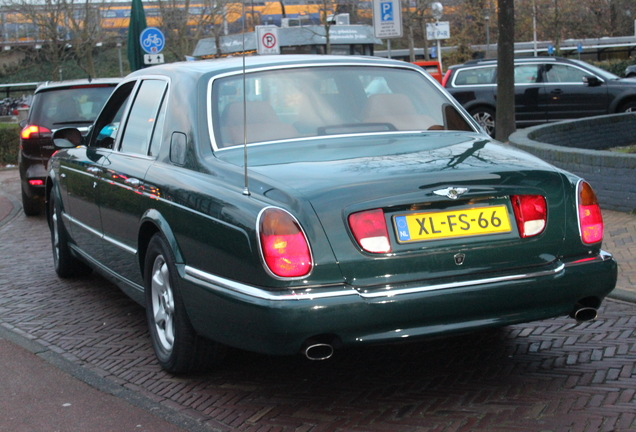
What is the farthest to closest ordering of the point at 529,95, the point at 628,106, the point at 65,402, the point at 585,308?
the point at 529,95 < the point at 628,106 < the point at 65,402 < the point at 585,308

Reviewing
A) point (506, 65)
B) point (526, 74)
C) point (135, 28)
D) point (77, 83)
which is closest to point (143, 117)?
point (77, 83)

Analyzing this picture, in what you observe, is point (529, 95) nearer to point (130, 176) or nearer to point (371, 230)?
point (130, 176)

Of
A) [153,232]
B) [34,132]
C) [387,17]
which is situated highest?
[387,17]

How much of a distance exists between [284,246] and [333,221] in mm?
215

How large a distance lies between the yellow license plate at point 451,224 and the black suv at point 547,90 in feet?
48.6

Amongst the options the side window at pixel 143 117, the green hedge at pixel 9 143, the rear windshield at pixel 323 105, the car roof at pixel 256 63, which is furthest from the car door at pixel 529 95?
the side window at pixel 143 117

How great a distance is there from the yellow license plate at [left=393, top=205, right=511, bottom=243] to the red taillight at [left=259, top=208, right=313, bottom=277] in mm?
390

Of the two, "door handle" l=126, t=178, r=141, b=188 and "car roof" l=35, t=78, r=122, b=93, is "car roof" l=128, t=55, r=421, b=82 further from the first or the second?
"car roof" l=35, t=78, r=122, b=93

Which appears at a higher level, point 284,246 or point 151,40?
point 151,40

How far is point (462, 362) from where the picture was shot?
173 inches

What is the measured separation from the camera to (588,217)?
3787 millimetres

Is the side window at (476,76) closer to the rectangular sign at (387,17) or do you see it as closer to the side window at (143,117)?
the rectangular sign at (387,17)

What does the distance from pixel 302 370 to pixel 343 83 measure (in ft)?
5.01

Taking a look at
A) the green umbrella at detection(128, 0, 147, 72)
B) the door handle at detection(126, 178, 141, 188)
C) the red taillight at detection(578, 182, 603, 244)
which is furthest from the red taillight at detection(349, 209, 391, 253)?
the green umbrella at detection(128, 0, 147, 72)
